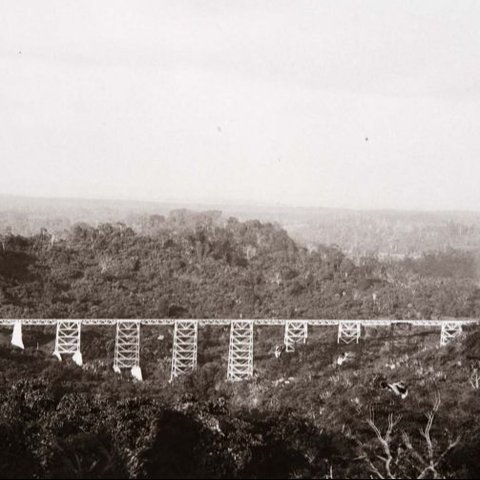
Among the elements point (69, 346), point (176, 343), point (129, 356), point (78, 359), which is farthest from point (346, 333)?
point (69, 346)

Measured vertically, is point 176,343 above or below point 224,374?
above

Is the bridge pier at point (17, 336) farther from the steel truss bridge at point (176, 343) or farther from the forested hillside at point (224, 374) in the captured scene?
the forested hillside at point (224, 374)

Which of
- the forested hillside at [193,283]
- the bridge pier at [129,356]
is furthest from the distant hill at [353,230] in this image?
the bridge pier at [129,356]

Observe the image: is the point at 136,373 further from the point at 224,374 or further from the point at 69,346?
the point at 69,346

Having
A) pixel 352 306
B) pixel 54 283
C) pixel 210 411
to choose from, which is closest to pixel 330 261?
pixel 352 306

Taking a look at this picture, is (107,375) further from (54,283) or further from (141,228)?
(141,228)

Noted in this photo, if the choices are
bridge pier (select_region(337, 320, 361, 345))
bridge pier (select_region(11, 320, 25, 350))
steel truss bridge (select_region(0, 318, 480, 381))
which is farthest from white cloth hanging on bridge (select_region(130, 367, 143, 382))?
bridge pier (select_region(337, 320, 361, 345))

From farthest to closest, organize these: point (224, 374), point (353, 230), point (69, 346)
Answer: point (353, 230) → point (69, 346) → point (224, 374)

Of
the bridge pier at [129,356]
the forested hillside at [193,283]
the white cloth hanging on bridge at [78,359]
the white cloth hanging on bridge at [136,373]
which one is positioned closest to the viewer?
the white cloth hanging on bridge at [136,373]
